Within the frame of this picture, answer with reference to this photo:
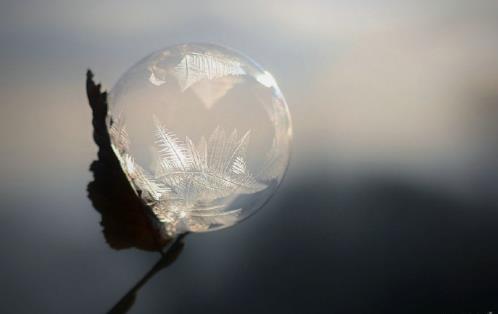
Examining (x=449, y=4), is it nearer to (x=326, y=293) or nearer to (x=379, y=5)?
(x=379, y=5)

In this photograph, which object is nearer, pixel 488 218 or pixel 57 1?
pixel 57 1

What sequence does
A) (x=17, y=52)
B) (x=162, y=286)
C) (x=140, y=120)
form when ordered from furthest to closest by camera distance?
(x=162, y=286) < (x=17, y=52) < (x=140, y=120)

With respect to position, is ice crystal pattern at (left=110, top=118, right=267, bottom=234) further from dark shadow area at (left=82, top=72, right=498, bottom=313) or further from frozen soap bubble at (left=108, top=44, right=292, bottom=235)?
dark shadow area at (left=82, top=72, right=498, bottom=313)

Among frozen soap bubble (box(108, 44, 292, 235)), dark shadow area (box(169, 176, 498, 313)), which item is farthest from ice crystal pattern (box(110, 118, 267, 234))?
dark shadow area (box(169, 176, 498, 313))

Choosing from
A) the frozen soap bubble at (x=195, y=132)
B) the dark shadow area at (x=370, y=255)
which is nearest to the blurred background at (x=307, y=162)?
the dark shadow area at (x=370, y=255)

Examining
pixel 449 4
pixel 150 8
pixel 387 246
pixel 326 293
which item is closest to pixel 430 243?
pixel 387 246

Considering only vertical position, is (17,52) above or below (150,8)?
below

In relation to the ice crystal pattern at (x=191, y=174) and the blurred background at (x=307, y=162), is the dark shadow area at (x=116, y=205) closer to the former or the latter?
the ice crystal pattern at (x=191, y=174)

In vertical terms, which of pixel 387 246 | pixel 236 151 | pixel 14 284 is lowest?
pixel 14 284

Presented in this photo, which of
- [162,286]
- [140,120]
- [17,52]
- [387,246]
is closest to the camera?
[140,120]
